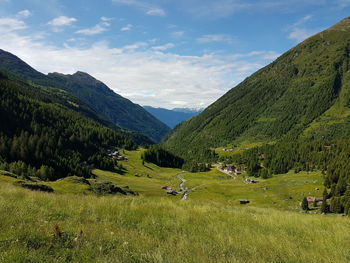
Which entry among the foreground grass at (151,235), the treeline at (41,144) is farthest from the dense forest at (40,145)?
the foreground grass at (151,235)

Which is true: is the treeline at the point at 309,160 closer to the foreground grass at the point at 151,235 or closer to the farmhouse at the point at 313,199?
the farmhouse at the point at 313,199

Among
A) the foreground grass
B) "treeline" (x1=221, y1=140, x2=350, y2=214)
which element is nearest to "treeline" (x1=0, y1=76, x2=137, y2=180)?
the foreground grass

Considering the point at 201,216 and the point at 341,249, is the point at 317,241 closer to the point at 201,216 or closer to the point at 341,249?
the point at 341,249

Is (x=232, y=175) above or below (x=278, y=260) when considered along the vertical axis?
below

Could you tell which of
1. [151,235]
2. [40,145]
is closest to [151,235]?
[151,235]

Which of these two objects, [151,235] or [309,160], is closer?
[151,235]

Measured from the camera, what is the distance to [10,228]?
25.9ft

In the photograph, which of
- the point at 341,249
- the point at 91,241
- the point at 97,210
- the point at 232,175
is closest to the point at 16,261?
the point at 91,241

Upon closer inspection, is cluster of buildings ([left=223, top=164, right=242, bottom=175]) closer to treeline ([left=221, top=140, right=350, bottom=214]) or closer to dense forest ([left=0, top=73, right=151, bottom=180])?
treeline ([left=221, top=140, right=350, bottom=214])

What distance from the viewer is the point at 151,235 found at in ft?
30.0

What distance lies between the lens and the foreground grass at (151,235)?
6668mm

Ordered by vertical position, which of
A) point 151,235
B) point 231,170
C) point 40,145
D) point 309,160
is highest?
point 309,160

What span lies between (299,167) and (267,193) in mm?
57029

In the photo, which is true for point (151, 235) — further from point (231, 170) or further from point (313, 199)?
point (231, 170)
